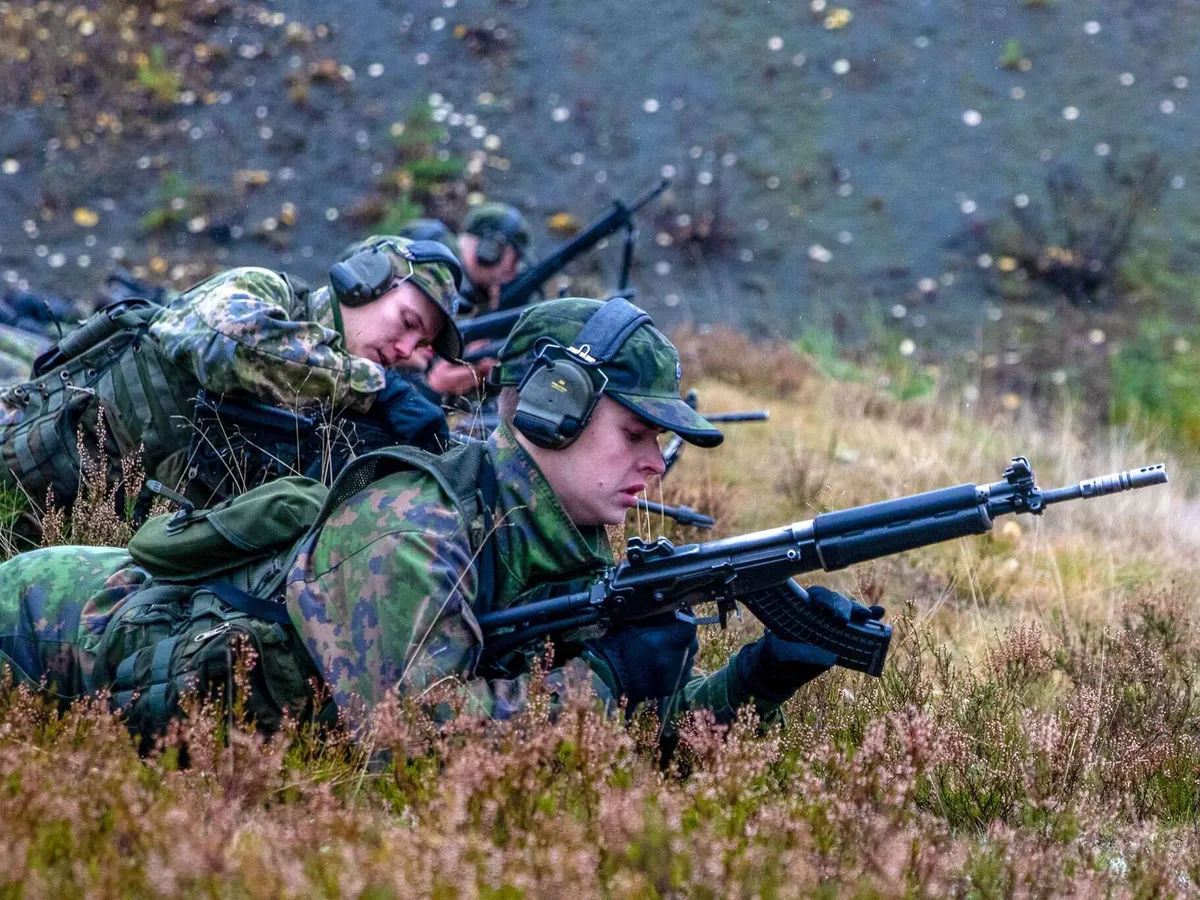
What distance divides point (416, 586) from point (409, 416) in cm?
207

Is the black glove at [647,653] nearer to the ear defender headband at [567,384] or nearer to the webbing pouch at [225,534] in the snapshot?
the ear defender headband at [567,384]

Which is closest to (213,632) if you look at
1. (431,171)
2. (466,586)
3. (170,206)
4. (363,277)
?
(466,586)

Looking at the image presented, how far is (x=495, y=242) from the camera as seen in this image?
27.2ft

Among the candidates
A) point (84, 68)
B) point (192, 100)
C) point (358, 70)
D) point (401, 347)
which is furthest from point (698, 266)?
point (401, 347)

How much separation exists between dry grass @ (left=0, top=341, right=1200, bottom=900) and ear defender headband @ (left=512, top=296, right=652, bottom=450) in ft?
2.12

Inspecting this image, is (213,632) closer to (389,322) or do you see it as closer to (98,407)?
(98,407)

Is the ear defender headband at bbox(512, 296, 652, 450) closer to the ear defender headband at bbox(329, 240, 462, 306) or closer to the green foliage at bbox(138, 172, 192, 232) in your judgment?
the ear defender headband at bbox(329, 240, 462, 306)

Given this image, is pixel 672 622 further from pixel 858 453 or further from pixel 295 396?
pixel 858 453

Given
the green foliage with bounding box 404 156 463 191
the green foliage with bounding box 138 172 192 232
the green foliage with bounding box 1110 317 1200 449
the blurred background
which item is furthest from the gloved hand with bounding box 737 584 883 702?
the green foliage with bounding box 138 172 192 232

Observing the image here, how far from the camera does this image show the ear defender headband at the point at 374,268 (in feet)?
16.9

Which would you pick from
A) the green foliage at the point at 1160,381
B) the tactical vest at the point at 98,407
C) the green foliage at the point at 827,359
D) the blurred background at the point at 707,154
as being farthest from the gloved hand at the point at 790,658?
the blurred background at the point at 707,154

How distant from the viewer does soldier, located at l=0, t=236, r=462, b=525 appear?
16.1 feet

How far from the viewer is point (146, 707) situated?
322 centimetres

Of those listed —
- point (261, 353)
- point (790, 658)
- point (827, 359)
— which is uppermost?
point (261, 353)
